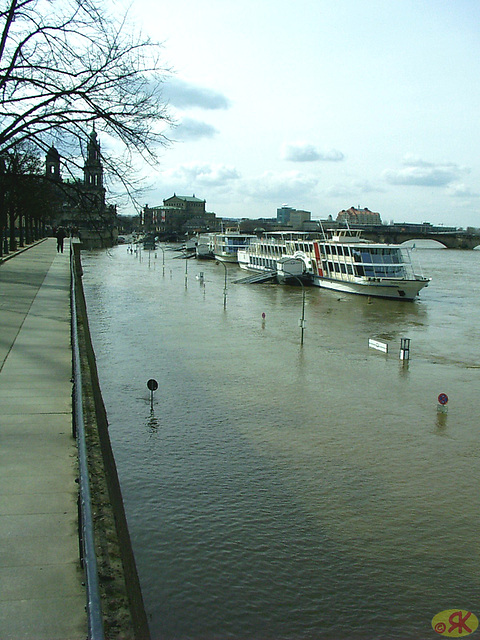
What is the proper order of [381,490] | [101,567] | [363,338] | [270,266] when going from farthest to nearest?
[270,266] → [363,338] → [381,490] → [101,567]

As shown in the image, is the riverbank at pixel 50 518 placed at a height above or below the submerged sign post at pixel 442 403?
above

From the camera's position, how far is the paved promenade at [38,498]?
471 centimetres

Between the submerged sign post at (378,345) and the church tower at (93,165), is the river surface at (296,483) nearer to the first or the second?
the submerged sign post at (378,345)

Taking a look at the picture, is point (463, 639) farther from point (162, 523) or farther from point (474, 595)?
point (162, 523)

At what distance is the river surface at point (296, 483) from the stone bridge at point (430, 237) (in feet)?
430

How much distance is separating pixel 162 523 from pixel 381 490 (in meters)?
5.60

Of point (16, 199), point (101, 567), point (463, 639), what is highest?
point (16, 199)

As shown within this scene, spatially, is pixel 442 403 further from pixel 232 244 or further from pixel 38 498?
pixel 232 244

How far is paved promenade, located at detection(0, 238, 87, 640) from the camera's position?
4.71 meters

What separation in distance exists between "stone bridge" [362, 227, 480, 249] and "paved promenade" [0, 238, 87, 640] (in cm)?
15422

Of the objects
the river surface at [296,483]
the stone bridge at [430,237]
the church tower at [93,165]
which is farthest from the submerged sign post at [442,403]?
the stone bridge at [430,237]

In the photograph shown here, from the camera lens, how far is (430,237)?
6639 inches

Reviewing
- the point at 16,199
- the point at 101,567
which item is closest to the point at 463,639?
the point at 101,567

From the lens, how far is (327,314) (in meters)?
49.3
